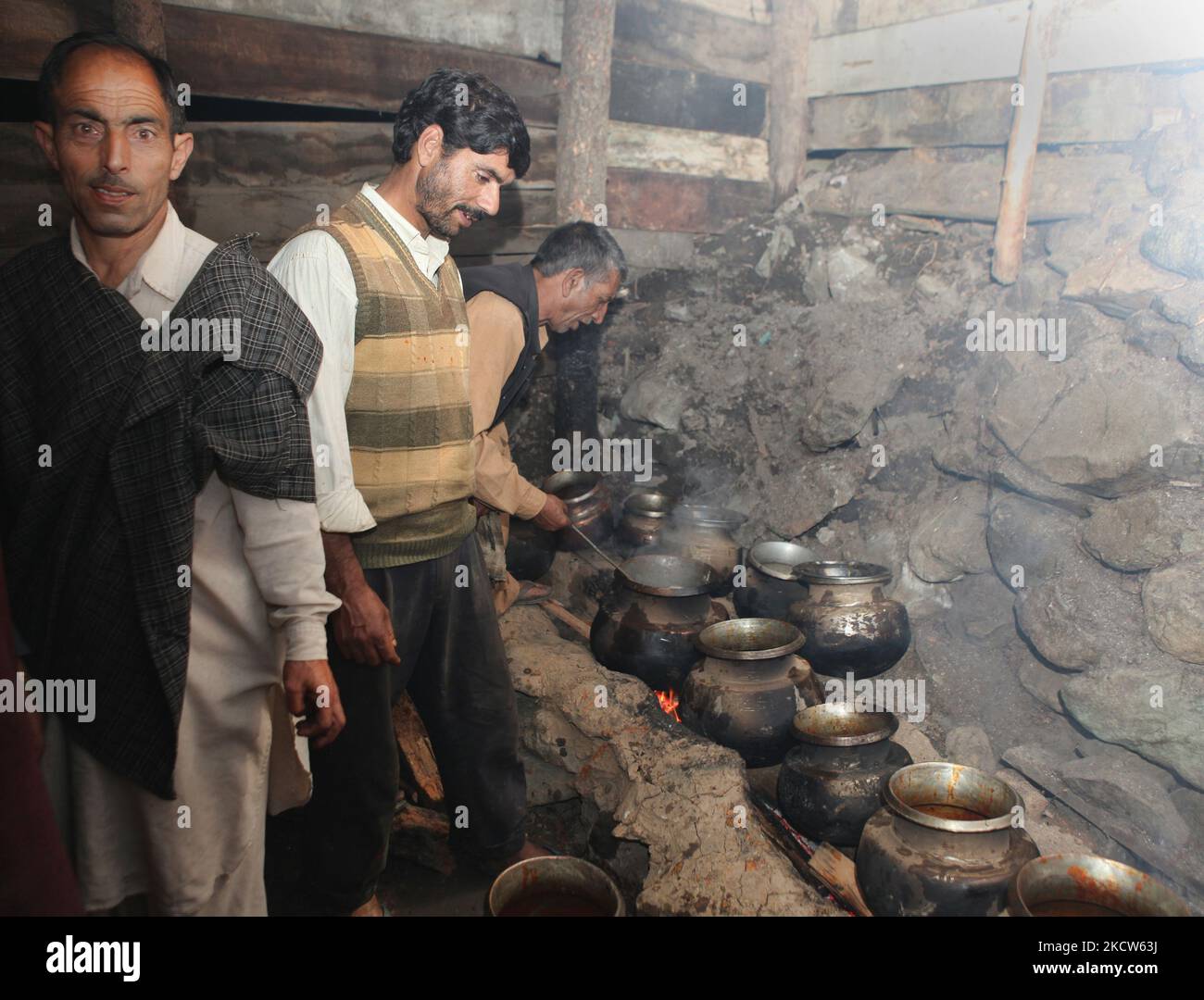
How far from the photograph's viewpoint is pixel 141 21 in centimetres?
414

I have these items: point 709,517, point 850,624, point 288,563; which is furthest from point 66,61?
point 709,517

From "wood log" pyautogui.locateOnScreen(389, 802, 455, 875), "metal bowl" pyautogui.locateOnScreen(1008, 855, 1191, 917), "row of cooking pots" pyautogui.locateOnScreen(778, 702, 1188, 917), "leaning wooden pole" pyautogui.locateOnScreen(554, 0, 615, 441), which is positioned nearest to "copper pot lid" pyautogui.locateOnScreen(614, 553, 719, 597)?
"row of cooking pots" pyautogui.locateOnScreen(778, 702, 1188, 917)

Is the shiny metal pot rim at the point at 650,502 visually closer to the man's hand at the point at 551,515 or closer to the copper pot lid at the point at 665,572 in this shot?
the copper pot lid at the point at 665,572

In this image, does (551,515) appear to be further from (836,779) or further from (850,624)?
(836,779)

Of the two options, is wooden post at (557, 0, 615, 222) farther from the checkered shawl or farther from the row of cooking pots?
the checkered shawl

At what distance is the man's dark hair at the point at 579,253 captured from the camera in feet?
14.1

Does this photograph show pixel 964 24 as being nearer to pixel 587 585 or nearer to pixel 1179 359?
pixel 1179 359

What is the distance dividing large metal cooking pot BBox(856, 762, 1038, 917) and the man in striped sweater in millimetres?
1594

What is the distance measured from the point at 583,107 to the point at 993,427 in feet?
11.9

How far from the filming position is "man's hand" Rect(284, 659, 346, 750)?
7.77ft

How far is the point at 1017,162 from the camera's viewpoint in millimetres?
5914

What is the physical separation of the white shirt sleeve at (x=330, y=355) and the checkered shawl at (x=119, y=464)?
263 mm

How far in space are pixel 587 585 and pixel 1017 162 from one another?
4.20m
